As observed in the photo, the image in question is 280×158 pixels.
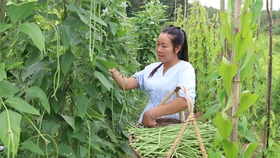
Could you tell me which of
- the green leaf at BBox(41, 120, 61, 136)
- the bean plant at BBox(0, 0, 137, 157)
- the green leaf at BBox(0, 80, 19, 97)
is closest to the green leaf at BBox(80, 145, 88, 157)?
the bean plant at BBox(0, 0, 137, 157)

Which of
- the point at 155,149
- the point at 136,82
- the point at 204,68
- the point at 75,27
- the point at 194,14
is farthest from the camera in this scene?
the point at 194,14

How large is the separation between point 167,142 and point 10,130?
2.55ft

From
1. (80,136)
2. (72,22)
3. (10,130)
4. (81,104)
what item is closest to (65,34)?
(72,22)

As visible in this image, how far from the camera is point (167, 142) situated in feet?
4.49

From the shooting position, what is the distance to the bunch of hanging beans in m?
1.33

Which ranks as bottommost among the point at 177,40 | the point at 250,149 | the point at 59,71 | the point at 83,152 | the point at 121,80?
the point at 83,152

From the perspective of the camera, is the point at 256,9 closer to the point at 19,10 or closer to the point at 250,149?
the point at 250,149

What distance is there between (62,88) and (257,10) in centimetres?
80

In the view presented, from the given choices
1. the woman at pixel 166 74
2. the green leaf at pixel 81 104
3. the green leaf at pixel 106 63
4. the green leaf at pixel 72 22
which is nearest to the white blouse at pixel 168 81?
the woman at pixel 166 74

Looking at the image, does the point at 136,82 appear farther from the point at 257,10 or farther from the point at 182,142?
the point at 257,10

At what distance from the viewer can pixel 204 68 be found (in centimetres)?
404

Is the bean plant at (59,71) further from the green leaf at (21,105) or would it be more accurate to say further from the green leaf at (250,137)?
the green leaf at (250,137)

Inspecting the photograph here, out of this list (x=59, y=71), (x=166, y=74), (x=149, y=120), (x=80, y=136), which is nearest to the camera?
(x=59, y=71)

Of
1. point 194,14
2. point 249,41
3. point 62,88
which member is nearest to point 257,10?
point 249,41
